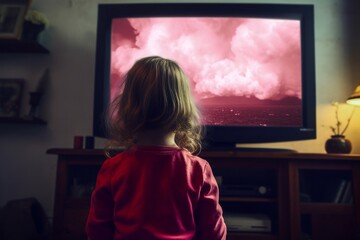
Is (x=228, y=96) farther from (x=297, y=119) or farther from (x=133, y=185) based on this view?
(x=133, y=185)

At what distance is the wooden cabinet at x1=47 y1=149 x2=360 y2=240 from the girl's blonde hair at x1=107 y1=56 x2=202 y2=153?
740mm

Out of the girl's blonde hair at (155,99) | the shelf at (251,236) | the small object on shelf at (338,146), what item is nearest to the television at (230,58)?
the small object on shelf at (338,146)

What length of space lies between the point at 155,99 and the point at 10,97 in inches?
65.7

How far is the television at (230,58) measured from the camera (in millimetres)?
1966

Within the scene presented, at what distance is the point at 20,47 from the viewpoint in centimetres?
230

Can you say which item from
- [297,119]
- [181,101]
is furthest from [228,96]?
[181,101]

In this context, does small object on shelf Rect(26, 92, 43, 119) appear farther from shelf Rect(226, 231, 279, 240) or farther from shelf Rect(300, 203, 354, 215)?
shelf Rect(300, 203, 354, 215)

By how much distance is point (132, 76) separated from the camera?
3.41 ft

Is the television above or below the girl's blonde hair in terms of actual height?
above

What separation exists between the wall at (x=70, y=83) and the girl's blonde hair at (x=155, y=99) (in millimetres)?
1356

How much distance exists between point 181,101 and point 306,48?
4.05 ft

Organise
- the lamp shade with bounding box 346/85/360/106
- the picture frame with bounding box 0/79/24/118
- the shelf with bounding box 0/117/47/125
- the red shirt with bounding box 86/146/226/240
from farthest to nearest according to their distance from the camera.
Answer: the picture frame with bounding box 0/79/24/118 → the shelf with bounding box 0/117/47/125 → the lamp shade with bounding box 346/85/360/106 → the red shirt with bounding box 86/146/226/240

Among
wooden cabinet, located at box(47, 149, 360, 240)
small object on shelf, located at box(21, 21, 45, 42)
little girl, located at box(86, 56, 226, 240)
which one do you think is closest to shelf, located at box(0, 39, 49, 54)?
small object on shelf, located at box(21, 21, 45, 42)

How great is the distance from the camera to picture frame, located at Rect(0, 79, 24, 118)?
231 centimetres
